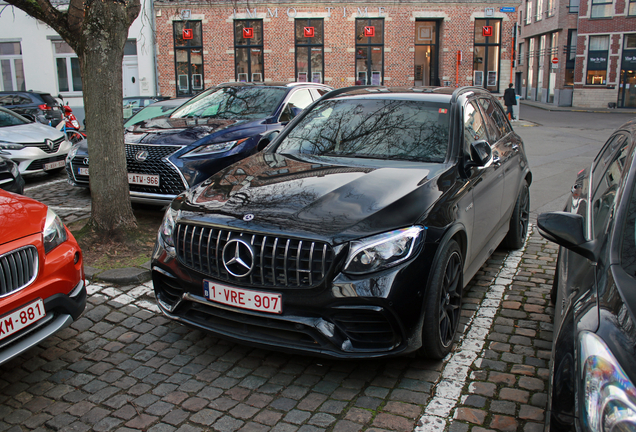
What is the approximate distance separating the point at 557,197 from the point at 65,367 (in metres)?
7.68

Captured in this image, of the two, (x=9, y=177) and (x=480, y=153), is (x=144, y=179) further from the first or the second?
(x=480, y=153)

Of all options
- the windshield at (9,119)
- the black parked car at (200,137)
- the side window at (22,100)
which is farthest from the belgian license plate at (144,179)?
the side window at (22,100)

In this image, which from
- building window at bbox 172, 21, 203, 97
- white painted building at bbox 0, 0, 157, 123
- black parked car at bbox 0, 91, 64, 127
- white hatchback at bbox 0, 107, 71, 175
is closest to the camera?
white hatchback at bbox 0, 107, 71, 175

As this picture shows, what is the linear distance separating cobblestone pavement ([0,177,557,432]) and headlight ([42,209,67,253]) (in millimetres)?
775

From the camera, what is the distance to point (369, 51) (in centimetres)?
2911

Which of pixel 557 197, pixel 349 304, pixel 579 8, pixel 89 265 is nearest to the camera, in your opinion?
pixel 349 304

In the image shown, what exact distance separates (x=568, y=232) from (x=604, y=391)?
→ 3.14 ft

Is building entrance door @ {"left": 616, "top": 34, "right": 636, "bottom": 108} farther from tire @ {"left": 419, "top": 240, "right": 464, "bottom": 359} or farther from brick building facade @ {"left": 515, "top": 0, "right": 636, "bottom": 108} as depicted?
tire @ {"left": 419, "top": 240, "right": 464, "bottom": 359}

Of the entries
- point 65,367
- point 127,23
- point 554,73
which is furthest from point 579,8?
point 65,367

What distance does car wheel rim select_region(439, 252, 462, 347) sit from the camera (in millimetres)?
3504

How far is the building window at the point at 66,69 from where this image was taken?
89.4 ft

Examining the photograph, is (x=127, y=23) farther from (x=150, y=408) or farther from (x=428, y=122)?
(x=150, y=408)

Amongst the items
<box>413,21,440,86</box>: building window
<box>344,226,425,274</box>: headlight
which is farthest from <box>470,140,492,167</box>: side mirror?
<box>413,21,440,86</box>: building window

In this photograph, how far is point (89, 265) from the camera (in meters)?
5.34
